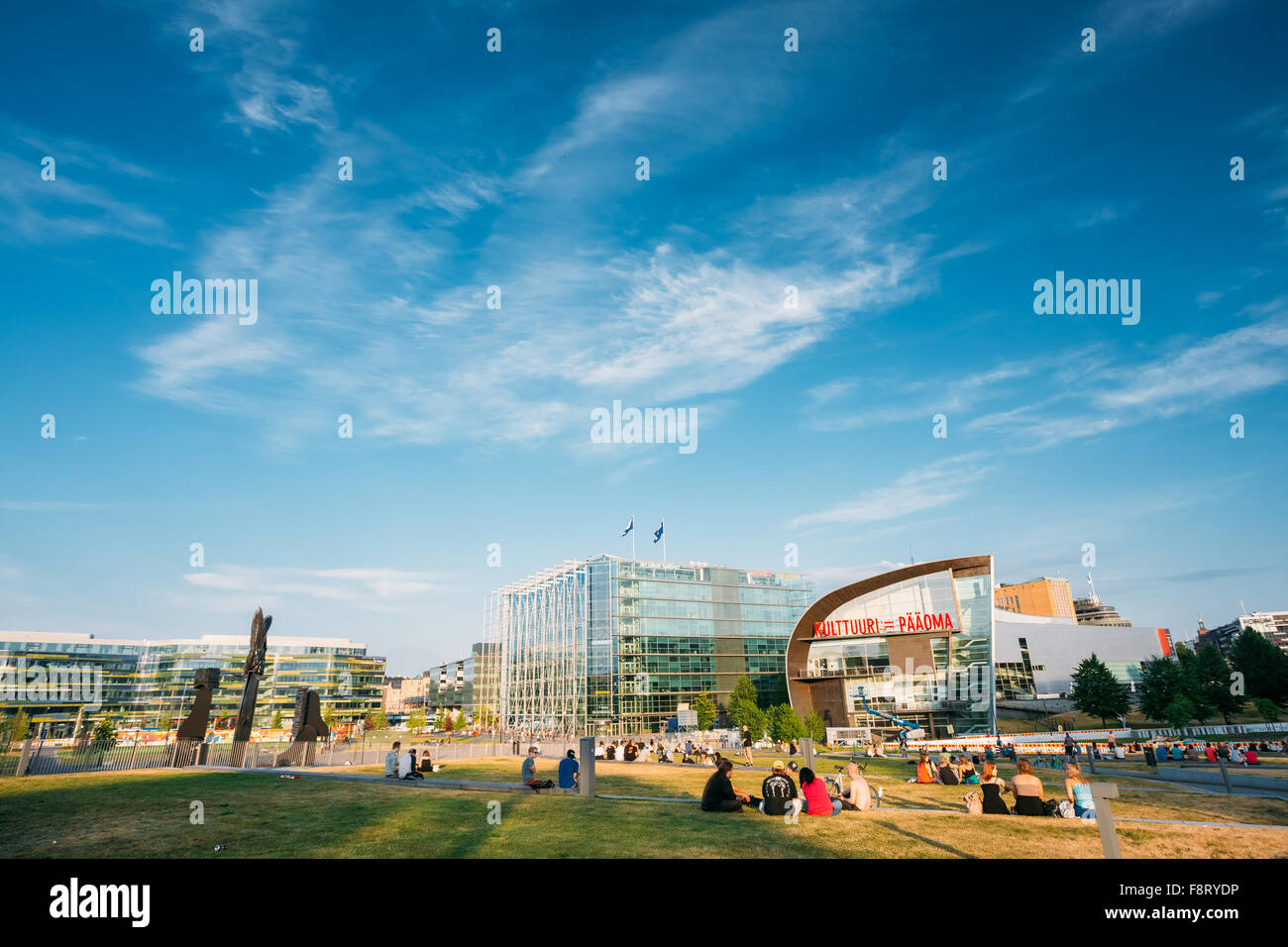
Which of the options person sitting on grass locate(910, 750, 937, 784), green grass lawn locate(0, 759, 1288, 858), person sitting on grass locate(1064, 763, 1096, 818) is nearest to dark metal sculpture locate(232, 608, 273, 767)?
green grass lawn locate(0, 759, 1288, 858)

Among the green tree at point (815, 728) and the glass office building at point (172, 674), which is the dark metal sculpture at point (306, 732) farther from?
the glass office building at point (172, 674)

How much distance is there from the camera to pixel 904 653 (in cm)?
7456

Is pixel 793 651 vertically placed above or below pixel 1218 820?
below

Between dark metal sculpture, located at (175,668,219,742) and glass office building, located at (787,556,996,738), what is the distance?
62415 mm

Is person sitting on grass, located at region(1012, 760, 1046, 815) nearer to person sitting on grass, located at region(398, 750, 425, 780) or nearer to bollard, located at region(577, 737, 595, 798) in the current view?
bollard, located at region(577, 737, 595, 798)

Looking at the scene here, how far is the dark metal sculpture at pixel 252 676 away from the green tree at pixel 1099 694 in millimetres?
75070

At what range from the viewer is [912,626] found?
242 ft

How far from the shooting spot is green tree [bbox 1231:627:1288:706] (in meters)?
70.2

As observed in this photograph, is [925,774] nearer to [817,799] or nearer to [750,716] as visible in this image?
[817,799]
